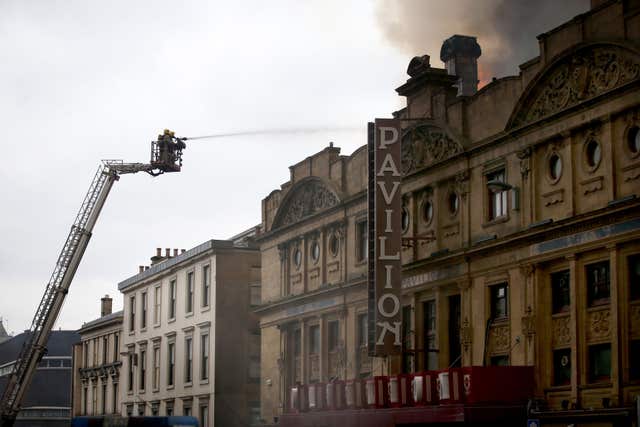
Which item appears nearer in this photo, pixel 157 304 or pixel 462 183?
pixel 462 183

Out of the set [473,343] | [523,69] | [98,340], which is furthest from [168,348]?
[523,69]

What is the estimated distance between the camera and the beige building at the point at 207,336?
192ft

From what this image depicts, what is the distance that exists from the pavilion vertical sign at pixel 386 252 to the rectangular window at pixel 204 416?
71.7 feet

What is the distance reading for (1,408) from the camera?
1893 inches

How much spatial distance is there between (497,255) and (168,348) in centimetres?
3254

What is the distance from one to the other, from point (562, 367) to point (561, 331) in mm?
1034

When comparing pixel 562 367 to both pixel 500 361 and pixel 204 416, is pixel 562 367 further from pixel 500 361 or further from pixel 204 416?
pixel 204 416

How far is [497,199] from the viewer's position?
121ft

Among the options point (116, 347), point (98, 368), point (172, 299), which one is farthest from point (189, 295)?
point (98, 368)

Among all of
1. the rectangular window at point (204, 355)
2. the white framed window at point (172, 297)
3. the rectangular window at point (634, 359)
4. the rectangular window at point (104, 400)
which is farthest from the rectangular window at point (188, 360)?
the rectangular window at point (634, 359)

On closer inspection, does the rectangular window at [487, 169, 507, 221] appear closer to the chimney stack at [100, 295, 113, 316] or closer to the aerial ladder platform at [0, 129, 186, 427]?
the aerial ladder platform at [0, 129, 186, 427]

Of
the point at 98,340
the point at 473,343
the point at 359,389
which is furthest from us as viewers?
the point at 98,340

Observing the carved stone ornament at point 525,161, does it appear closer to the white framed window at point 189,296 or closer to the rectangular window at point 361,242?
the rectangular window at point 361,242

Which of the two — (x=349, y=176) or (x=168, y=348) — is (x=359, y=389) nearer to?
(x=349, y=176)
